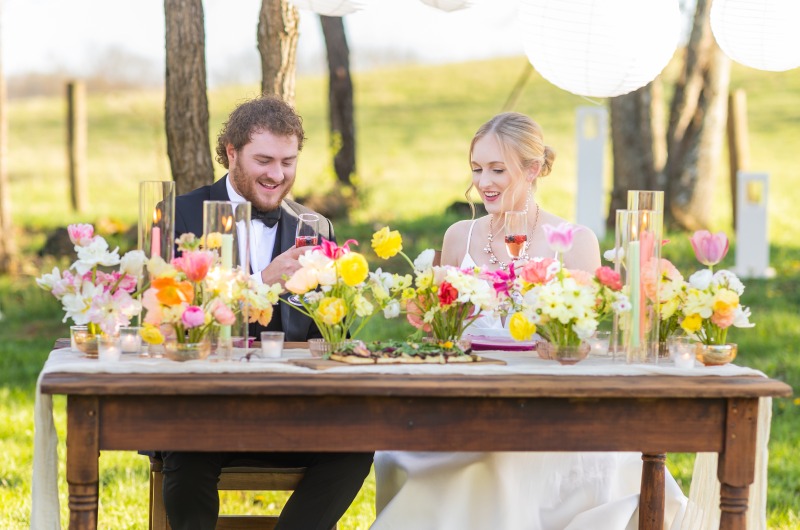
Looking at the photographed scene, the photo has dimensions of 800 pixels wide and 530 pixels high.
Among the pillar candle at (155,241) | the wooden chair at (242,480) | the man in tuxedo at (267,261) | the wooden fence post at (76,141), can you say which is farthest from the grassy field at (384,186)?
the pillar candle at (155,241)

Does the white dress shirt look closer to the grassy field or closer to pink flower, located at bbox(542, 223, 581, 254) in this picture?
the grassy field

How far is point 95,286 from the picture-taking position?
3172mm

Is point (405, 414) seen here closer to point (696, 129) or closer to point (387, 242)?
point (387, 242)

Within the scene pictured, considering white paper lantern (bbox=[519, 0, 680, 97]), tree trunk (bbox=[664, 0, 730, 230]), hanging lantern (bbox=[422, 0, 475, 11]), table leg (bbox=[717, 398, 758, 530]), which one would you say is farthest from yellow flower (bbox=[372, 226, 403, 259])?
tree trunk (bbox=[664, 0, 730, 230])

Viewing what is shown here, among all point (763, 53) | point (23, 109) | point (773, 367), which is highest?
point (23, 109)

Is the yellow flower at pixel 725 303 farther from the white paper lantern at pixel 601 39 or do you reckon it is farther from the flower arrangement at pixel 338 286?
the white paper lantern at pixel 601 39

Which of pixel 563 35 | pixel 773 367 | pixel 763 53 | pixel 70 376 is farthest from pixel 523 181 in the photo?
pixel 773 367

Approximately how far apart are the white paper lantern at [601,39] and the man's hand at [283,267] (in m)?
1.25

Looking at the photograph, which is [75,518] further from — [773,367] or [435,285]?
[773,367]

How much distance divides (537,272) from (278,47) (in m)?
2.35

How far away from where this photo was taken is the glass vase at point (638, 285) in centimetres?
320

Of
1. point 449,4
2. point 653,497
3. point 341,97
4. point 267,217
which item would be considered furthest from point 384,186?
point 653,497

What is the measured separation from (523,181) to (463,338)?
3.50 ft

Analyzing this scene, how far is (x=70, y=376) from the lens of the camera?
2.90 m
